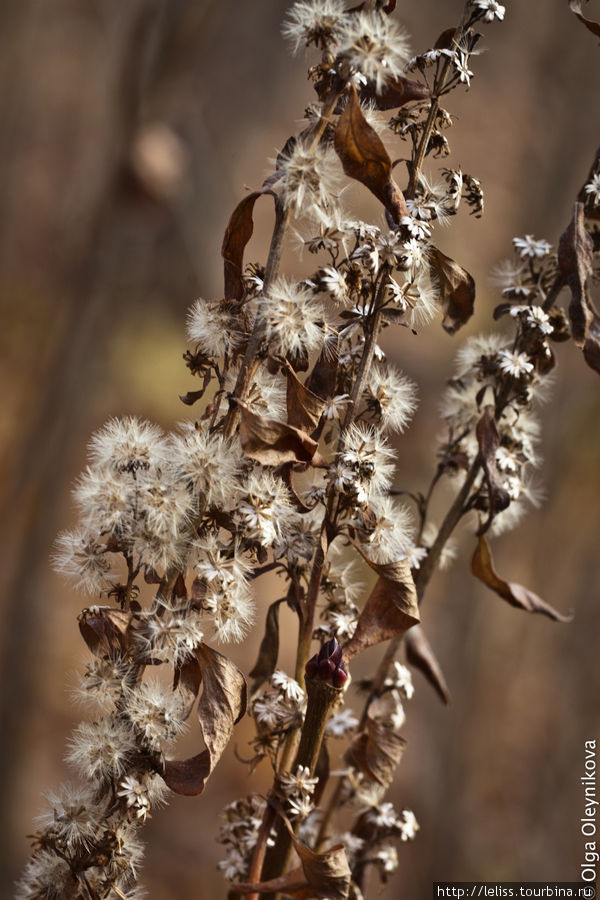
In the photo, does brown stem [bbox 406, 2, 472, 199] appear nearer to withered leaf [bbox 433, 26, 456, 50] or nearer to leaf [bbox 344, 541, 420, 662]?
withered leaf [bbox 433, 26, 456, 50]

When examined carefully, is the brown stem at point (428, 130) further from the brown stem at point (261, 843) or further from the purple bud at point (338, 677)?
the brown stem at point (261, 843)

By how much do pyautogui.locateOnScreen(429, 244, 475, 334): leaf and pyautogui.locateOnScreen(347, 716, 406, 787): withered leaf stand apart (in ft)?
0.95

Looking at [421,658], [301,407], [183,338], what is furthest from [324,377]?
[183,338]

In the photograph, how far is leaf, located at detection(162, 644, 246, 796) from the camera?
1.44ft

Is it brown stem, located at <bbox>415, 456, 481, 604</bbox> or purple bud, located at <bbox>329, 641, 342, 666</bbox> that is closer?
purple bud, located at <bbox>329, 641, 342, 666</bbox>

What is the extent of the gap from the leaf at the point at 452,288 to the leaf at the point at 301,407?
5.1 inches

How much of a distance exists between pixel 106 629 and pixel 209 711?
0.24 ft

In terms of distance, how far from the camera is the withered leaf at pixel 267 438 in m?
0.42

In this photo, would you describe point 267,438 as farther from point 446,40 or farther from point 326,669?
point 446,40

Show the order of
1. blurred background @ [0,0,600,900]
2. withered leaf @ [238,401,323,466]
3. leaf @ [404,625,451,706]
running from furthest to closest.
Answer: blurred background @ [0,0,600,900] < leaf @ [404,625,451,706] < withered leaf @ [238,401,323,466]

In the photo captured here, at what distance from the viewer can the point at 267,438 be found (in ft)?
1.39

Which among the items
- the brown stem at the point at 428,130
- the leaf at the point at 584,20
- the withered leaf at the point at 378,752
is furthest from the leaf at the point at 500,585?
the leaf at the point at 584,20

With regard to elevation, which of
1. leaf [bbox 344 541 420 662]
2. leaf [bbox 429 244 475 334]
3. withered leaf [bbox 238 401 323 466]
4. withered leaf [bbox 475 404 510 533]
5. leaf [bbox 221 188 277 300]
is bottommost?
leaf [bbox 344 541 420 662]

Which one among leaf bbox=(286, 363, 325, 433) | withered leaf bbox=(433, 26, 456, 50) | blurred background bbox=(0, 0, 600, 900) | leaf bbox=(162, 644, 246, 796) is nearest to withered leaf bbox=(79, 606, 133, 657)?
leaf bbox=(162, 644, 246, 796)
